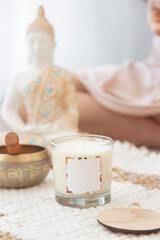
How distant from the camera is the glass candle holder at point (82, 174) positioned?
0.63m

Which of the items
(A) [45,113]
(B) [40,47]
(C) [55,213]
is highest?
(B) [40,47]

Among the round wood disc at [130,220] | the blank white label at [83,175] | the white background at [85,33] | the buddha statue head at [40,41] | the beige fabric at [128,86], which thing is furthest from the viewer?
the white background at [85,33]

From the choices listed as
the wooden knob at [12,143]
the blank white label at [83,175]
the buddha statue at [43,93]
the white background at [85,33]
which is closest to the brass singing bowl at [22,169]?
the wooden knob at [12,143]

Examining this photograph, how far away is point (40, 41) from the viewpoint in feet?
3.40

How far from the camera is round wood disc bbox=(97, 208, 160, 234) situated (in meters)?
0.53

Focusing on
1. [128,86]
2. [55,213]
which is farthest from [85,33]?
[55,213]

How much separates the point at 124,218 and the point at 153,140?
925 millimetres

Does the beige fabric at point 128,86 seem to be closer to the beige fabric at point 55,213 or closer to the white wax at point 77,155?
the beige fabric at point 55,213

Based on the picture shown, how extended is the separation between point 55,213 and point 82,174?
0.25 ft

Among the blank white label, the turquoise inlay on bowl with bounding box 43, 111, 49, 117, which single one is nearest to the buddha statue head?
the turquoise inlay on bowl with bounding box 43, 111, 49, 117

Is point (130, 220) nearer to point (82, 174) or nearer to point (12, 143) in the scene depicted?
point (82, 174)

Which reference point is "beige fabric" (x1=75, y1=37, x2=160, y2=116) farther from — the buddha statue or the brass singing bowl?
the brass singing bowl

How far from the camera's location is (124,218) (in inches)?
22.1

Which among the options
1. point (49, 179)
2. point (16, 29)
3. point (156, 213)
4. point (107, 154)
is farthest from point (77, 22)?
point (156, 213)
